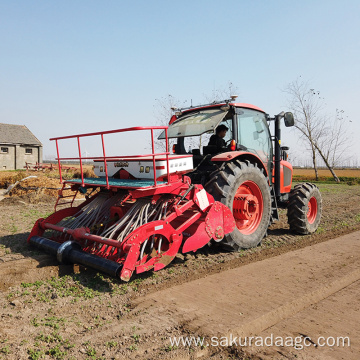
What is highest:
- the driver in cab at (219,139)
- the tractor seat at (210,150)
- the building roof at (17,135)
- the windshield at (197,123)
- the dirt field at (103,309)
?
the building roof at (17,135)

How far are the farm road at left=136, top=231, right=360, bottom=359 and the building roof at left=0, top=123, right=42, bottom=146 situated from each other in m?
33.4

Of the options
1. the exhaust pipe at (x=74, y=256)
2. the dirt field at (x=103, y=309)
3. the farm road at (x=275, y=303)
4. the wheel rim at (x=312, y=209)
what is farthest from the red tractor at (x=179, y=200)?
the farm road at (x=275, y=303)

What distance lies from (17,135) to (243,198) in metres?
34.2

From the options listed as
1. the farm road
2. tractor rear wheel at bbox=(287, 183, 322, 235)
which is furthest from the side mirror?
the farm road

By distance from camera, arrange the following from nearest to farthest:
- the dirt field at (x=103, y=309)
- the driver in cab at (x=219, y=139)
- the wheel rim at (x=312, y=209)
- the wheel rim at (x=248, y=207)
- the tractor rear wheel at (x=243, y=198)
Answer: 1. the dirt field at (x=103, y=309)
2. the tractor rear wheel at (x=243, y=198)
3. the wheel rim at (x=248, y=207)
4. the driver in cab at (x=219, y=139)
5. the wheel rim at (x=312, y=209)

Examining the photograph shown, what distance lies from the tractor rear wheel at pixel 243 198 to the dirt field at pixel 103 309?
0.25 m

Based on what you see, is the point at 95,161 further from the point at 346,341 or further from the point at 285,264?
the point at 346,341

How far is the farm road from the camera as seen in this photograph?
9.50 ft

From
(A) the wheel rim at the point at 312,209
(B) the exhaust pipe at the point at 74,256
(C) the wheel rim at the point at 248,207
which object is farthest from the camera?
(A) the wheel rim at the point at 312,209

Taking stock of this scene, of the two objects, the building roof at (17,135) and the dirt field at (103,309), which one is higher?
the building roof at (17,135)

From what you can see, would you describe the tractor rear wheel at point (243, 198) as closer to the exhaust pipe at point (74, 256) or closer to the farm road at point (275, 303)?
the farm road at point (275, 303)

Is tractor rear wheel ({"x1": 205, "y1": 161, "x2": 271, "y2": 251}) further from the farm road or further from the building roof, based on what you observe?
the building roof

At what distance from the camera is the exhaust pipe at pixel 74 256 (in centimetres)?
369

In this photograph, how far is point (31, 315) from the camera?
3.12 m
